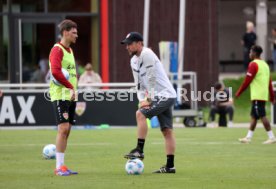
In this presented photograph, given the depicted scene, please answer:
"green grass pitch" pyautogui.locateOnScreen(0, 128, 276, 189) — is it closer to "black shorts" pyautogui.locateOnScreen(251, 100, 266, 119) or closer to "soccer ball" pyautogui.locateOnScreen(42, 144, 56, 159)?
"soccer ball" pyautogui.locateOnScreen(42, 144, 56, 159)

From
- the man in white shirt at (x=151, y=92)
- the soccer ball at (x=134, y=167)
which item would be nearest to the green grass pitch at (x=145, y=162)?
the soccer ball at (x=134, y=167)

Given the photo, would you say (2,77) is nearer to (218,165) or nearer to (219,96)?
(219,96)

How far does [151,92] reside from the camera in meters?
13.1

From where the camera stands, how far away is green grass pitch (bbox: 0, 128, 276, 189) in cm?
1201

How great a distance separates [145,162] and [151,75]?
2.36m

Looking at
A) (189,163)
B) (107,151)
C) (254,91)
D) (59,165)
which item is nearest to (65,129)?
(59,165)

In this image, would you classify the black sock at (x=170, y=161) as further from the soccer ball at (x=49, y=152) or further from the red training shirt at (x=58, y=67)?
the soccer ball at (x=49, y=152)

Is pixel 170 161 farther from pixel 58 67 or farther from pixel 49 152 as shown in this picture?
pixel 49 152

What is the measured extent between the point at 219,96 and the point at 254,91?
7283 mm

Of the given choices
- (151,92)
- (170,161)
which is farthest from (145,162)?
(151,92)

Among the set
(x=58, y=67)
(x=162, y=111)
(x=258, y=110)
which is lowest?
(x=258, y=110)

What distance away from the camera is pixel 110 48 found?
3186 cm

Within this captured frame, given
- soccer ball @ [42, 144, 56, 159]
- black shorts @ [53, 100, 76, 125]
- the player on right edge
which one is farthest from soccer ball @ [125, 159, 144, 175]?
the player on right edge

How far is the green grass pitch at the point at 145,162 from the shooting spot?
1201cm
